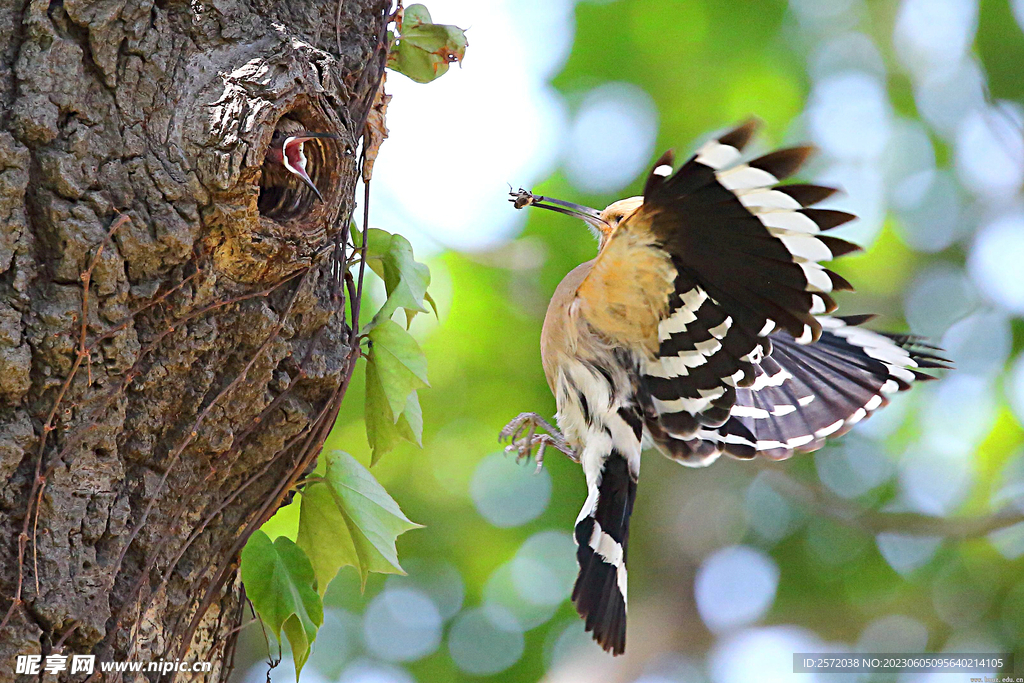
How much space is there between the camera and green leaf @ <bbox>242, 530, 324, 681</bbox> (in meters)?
1.52

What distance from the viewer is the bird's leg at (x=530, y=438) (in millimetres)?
2248

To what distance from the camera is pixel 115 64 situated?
135 cm

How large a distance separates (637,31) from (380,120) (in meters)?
3.82

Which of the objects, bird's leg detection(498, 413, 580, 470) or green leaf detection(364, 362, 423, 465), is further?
bird's leg detection(498, 413, 580, 470)

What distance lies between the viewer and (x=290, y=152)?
4.56 feet

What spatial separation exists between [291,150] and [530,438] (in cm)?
110

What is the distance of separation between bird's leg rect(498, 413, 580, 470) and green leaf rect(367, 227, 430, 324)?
0.65 m

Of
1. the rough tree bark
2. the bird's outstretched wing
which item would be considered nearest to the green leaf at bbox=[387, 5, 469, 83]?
the rough tree bark

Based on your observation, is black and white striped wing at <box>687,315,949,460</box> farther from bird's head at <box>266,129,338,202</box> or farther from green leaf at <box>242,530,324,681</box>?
bird's head at <box>266,129,338,202</box>

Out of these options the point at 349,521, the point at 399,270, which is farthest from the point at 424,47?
the point at 349,521

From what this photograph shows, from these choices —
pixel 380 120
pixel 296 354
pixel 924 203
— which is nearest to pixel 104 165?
pixel 296 354

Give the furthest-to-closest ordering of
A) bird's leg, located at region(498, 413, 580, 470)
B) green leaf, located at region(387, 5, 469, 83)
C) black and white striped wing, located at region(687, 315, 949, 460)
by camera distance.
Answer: bird's leg, located at region(498, 413, 580, 470) → black and white striped wing, located at region(687, 315, 949, 460) → green leaf, located at region(387, 5, 469, 83)

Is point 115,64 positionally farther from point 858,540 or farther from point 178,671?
point 858,540

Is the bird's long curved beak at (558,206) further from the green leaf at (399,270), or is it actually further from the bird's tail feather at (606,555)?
the bird's tail feather at (606,555)
